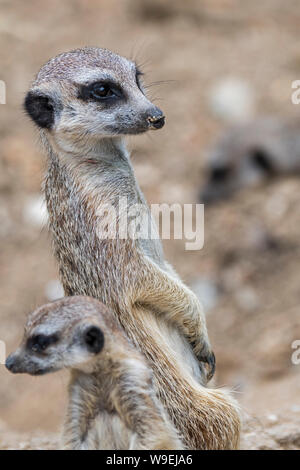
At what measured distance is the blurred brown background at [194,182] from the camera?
269 inches

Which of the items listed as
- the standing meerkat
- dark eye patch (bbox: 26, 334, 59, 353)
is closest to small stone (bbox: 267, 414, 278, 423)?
the standing meerkat

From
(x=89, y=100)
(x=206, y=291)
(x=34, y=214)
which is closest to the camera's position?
(x=89, y=100)

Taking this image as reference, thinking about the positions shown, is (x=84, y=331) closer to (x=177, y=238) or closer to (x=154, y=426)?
(x=154, y=426)

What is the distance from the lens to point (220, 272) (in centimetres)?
785

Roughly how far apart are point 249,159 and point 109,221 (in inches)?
219

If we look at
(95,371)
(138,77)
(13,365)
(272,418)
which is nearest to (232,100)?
(272,418)

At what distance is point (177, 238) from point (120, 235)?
14.9ft

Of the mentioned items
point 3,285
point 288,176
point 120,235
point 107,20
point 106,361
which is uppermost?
point 107,20

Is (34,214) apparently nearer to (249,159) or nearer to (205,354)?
(249,159)

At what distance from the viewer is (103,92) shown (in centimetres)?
361

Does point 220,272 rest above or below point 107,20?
below

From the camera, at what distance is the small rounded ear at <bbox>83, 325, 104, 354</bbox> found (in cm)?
316

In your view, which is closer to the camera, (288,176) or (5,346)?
(5,346)

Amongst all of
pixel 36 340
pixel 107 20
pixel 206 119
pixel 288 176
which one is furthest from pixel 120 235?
pixel 107 20
